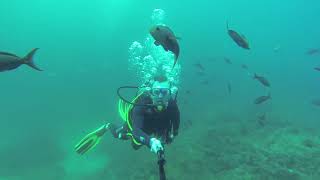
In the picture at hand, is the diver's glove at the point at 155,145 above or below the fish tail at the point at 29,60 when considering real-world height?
below

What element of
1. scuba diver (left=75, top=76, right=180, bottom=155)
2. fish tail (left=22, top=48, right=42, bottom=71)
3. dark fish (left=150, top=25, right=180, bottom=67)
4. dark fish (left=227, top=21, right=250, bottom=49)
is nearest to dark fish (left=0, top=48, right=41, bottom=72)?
fish tail (left=22, top=48, right=42, bottom=71)

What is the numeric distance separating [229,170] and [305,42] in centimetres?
9984

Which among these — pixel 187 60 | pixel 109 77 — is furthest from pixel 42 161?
pixel 187 60

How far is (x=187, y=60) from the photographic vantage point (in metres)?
43.2

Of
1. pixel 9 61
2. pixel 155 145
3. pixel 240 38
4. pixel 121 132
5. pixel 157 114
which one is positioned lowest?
pixel 155 145

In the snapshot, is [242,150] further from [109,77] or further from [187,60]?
[187,60]

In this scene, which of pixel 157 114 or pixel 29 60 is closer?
pixel 29 60

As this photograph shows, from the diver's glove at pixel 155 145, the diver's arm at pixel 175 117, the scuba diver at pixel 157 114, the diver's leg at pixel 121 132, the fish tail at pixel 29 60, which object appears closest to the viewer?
the fish tail at pixel 29 60

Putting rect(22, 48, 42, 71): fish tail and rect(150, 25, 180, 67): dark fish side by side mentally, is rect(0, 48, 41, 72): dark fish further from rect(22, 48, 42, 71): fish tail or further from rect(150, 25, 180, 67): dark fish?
rect(150, 25, 180, 67): dark fish

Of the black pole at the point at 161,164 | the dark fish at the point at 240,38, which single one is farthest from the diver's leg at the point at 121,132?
the black pole at the point at 161,164

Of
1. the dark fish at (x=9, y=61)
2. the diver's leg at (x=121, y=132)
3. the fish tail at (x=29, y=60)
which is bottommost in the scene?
the dark fish at (x=9, y=61)

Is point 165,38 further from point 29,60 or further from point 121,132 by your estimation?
point 121,132

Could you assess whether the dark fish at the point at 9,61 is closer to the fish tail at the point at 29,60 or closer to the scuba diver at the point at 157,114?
the fish tail at the point at 29,60

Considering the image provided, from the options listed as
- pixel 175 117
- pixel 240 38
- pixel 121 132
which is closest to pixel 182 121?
pixel 121 132
